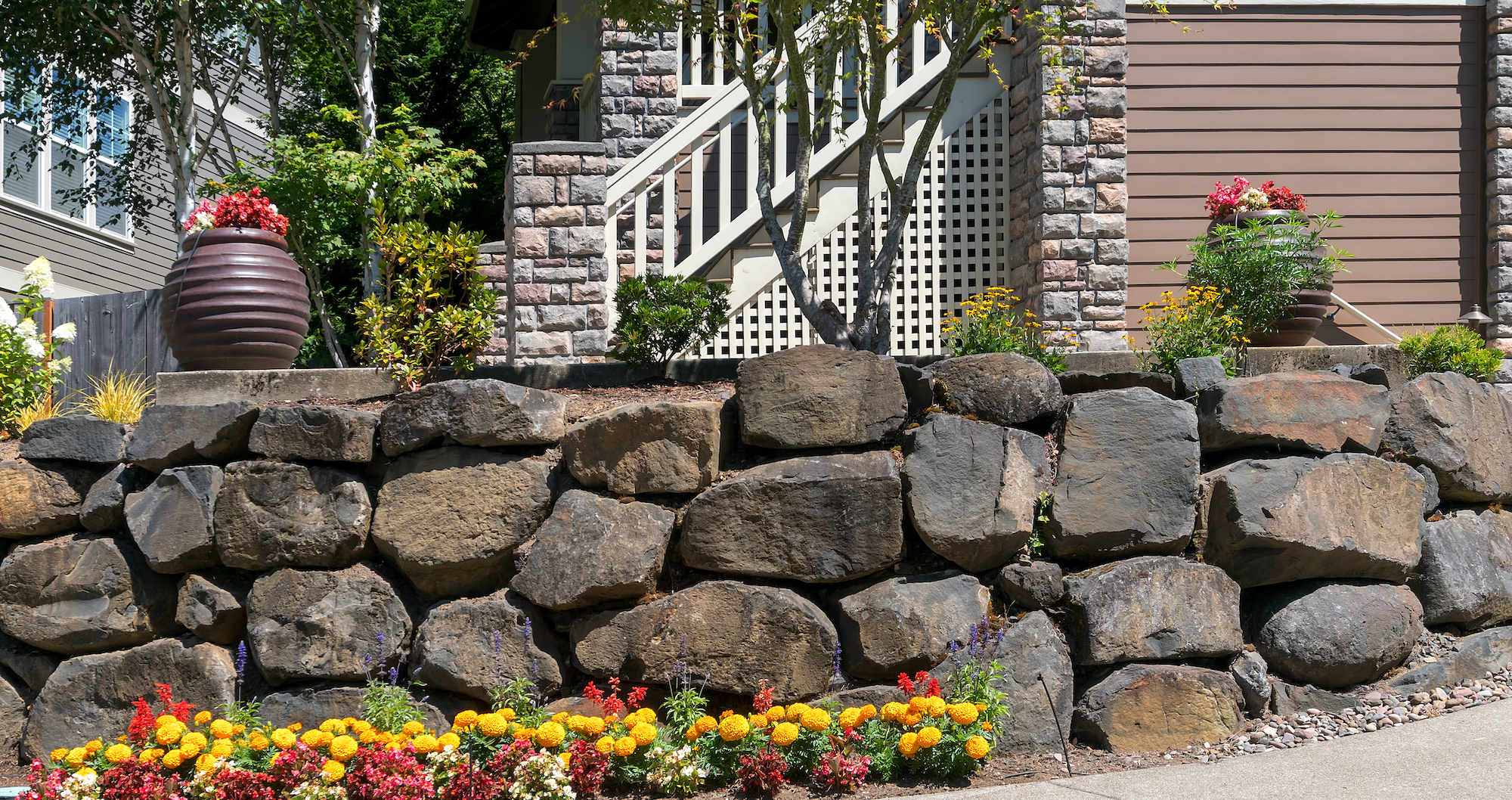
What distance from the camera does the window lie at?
431 inches

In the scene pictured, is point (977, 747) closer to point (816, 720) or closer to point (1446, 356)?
point (816, 720)

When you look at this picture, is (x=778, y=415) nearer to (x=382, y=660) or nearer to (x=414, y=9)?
(x=382, y=660)

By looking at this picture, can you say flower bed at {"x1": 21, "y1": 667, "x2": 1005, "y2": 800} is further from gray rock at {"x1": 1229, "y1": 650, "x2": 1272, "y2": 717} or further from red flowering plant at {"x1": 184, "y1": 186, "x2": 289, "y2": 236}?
red flowering plant at {"x1": 184, "y1": 186, "x2": 289, "y2": 236}

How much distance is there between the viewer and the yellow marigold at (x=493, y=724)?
402 centimetres

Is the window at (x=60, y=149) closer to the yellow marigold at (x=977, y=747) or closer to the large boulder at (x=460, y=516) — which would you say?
the large boulder at (x=460, y=516)

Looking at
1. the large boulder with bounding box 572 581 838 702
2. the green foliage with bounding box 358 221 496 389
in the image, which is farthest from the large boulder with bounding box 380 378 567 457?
the large boulder with bounding box 572 581 838 702

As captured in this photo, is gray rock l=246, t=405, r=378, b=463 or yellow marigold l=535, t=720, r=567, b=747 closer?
yellow marigold l=535, t=720, r=567, b=747

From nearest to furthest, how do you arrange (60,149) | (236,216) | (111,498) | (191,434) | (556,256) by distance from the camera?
(191,434) < (111,498) < (236,216) < (556,256) < (60,149)

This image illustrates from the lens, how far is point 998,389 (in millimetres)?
4672


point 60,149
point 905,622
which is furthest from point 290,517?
point 60,149

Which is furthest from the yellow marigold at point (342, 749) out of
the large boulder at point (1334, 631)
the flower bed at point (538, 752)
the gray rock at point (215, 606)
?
the large boulder at point (1334, 631)

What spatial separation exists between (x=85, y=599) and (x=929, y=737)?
11.5 feet

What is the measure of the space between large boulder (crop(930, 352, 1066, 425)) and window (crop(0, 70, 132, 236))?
383 inches

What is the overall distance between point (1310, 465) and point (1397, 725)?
1.03 m
